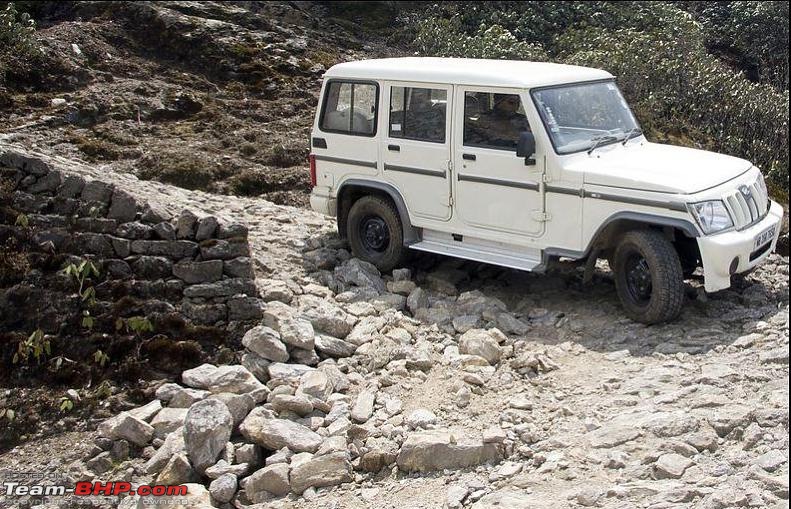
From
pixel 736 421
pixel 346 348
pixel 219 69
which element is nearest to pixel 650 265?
pixel 736 421

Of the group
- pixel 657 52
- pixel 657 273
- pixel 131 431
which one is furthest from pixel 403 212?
pixel 657 52

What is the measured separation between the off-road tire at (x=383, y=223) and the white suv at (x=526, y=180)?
0.01 meters

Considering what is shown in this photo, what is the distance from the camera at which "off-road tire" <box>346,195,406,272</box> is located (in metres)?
8.54

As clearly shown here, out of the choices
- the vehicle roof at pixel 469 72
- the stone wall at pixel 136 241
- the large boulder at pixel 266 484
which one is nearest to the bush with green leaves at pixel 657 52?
the vehicle roof at pixel 469 72

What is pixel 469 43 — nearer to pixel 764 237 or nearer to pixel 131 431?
pixel 764 237

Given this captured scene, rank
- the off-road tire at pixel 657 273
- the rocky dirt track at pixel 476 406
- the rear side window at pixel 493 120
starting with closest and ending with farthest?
the rocky dirt track at pixel 476 406, the off-road tire at pixel 657 273, the rear side window at pixel 493 120

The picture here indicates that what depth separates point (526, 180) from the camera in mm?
7504

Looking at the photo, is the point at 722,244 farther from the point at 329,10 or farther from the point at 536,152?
the point at 329,10

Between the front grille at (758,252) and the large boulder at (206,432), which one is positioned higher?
the front grille at (758,252)

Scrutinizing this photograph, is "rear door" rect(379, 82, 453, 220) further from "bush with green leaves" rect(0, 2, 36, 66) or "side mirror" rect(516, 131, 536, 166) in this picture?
"bush with green leaves" rect(0, 2, 36, 66)

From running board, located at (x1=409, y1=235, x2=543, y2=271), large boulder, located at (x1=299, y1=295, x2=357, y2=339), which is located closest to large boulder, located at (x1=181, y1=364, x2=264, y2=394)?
large boulder, located at (x1=299, y1=295, x2=357, y2=339)

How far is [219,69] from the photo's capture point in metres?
14.0

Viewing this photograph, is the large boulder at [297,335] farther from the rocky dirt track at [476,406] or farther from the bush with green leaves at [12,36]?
the bush with green leaves at [12,36]

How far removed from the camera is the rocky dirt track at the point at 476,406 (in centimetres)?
501
